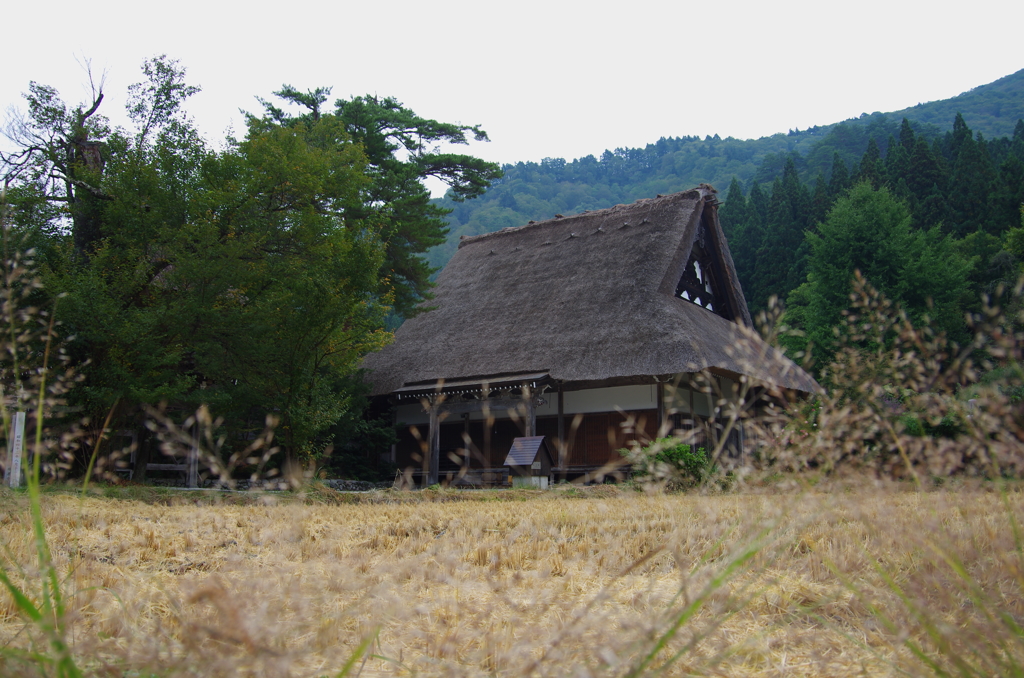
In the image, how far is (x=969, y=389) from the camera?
79.7 inches

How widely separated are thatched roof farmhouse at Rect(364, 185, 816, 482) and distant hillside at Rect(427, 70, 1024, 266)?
2610 cm

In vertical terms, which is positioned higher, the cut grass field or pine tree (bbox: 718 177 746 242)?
pine tree (bbox: 718 177 746 242)

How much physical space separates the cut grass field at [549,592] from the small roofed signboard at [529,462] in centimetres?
555

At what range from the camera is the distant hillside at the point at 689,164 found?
151ft

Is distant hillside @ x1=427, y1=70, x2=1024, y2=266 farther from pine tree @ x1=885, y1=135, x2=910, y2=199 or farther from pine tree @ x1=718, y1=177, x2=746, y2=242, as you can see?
pine tree @ x1=885, y1=135, x2=910, y2=199

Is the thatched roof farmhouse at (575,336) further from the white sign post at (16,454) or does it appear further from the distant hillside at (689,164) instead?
the distant hillside at (689,164)

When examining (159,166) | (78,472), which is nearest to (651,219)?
(159,166)

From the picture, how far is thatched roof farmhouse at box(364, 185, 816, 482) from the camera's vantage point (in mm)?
12930

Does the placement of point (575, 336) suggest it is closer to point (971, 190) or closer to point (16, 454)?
point (16, 454)

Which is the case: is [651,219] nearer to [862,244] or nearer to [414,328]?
[414,328]

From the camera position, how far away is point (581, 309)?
1455 centimetres

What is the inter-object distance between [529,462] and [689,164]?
167 feet

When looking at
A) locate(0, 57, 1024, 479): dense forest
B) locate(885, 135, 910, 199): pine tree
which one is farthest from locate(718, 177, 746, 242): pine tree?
locate(0, 57, 1024, 479): dense forest

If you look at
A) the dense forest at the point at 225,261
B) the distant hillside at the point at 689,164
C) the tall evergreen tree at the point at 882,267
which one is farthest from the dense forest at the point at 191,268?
the distant hillside at the point at 689,164
